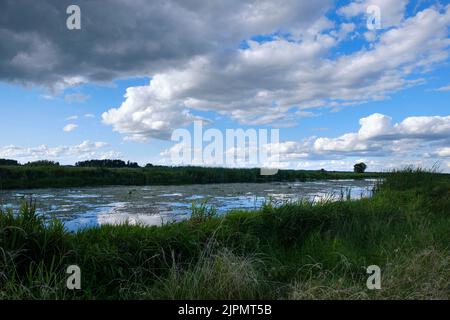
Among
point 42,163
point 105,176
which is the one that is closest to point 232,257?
point 105,176

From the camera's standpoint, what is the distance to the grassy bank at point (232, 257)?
14.2 feet

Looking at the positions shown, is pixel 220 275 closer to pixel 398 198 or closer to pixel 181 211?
pixel 181 211

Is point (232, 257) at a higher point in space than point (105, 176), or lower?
lower

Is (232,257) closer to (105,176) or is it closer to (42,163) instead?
(105,176)

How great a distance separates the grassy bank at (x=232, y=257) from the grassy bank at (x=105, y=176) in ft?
57.4

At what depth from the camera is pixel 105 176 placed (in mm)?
26531

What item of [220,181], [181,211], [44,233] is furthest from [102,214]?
[220,181]

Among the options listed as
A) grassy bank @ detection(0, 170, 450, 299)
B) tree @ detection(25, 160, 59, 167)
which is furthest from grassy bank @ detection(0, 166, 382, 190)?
grassy bank @ detection(0, 170, 450, 299)

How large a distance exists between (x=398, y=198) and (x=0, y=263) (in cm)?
970

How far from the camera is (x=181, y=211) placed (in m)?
11.1

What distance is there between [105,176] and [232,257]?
76.1 feet

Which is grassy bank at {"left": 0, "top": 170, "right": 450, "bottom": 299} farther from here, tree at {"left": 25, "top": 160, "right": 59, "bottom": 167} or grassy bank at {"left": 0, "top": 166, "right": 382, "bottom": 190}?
tree at {"left": 25, "top": 160, "right": 59, "bottom": 167}

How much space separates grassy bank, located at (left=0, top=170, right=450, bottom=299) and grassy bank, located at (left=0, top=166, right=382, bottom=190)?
17.5 metres
